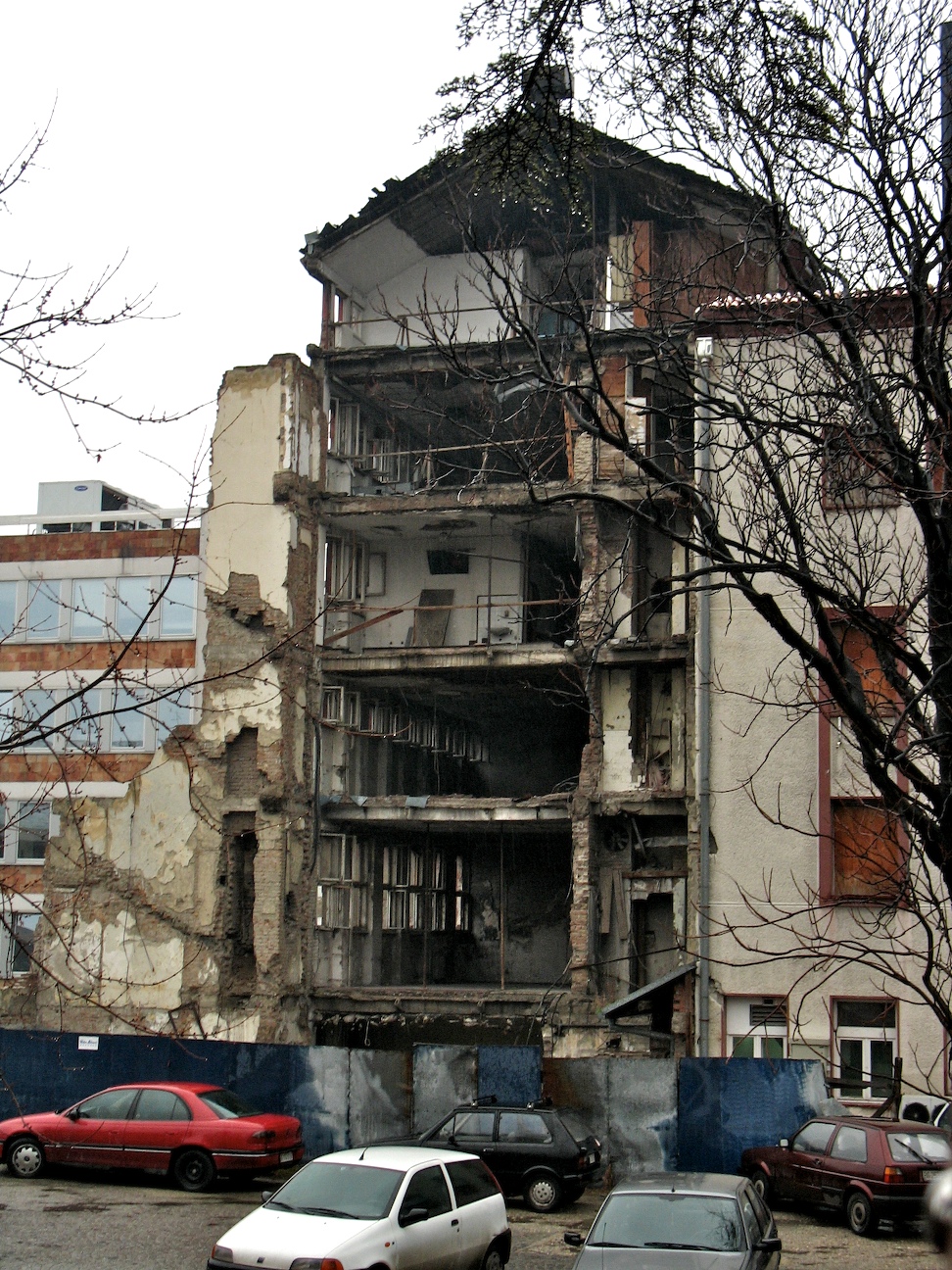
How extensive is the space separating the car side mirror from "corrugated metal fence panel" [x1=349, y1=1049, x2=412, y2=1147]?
8683mm

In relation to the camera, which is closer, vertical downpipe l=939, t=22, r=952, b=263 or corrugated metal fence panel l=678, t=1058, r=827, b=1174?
vertical downpipe l=939, t=22, r=952, b=263

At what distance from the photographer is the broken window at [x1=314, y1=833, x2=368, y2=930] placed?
1022 inches

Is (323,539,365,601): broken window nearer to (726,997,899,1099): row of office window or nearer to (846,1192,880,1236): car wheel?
(726,997,899,1099): row of office window

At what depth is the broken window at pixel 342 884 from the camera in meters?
26.0

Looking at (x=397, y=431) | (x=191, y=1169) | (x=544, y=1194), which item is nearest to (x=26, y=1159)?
(x=191, y=1169)

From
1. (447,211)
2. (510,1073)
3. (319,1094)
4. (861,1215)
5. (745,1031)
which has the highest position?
(447,211)

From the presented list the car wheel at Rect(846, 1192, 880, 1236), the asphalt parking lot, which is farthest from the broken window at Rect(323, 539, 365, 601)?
the car wheel at Rect(846, 1192, 880, 1236)

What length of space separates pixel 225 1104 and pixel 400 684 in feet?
36.6

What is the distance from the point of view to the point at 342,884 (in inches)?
1037

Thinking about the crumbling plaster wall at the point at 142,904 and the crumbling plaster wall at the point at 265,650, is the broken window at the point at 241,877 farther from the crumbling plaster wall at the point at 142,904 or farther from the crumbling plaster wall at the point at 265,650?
the crumbling plaster wall at the point at 142,904

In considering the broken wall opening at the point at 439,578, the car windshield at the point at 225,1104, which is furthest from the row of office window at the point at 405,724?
the car windshield at the point at 225,1104

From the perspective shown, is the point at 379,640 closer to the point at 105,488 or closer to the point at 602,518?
the point at 602,518

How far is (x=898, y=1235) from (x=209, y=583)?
1642 centimetres

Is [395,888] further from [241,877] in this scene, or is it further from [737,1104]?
[737,1104]
